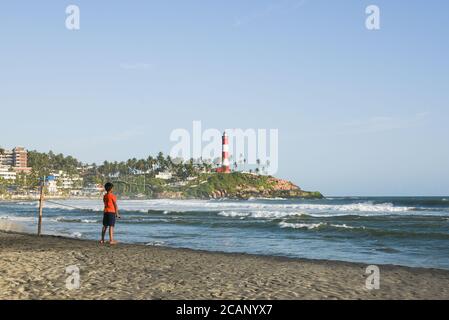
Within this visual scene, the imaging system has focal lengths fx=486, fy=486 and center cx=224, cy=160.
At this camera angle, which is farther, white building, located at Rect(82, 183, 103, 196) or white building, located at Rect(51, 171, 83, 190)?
white building, located at Rect(51, 171, 83, 190)

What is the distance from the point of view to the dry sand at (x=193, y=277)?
25.4ft

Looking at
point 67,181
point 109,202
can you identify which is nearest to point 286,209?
point 109,202

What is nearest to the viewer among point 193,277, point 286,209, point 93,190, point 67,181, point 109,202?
point 193,277

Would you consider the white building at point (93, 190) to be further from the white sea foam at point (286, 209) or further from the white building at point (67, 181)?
the white sea foam at point (286, 209)

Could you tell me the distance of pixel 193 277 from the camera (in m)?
9.48

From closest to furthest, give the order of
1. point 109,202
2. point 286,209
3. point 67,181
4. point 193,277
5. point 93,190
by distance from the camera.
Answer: point 193,277 → point 109,202 → point 286,209 → point 93,190 → point 67,181

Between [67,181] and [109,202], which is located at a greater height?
[67,181]

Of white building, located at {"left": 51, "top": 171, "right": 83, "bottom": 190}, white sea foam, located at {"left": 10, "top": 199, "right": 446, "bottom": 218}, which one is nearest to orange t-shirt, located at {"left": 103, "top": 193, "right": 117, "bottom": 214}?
white sea foam, located at {"left": 10, "top": 199, "right": 446, "bottom": 218}

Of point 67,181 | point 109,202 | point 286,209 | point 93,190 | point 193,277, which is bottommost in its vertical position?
point 286,209

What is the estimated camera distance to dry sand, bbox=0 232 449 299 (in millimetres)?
7730

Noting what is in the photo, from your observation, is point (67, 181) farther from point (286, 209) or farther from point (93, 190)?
point (286, 209)

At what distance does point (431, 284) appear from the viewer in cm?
941

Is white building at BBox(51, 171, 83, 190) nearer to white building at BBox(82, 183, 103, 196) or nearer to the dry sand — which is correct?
white building at BBox(82, 183, 103, 196)

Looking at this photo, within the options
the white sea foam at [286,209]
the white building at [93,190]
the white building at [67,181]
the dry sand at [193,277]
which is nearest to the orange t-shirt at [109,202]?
the dry sand at [193,277]
